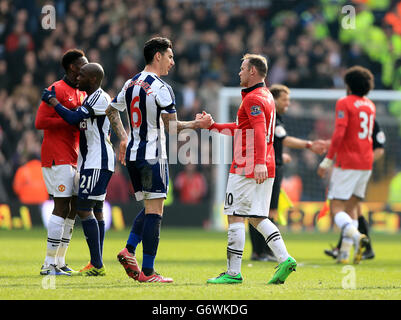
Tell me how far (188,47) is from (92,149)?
13.6 metres

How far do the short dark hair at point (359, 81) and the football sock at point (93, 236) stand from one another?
13.8 ft

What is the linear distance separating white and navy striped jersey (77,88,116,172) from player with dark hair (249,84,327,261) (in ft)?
9.66

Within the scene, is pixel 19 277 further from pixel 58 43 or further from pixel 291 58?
pixel 291 58

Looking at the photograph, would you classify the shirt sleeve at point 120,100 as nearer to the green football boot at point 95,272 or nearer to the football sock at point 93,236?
the football sock at point 93,236

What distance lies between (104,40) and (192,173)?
4.10 meters

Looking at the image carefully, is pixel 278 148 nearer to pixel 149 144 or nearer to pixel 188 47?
pixel 149 144

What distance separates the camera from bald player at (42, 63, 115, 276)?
302 inches

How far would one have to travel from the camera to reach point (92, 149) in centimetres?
775

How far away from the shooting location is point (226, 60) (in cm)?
2141

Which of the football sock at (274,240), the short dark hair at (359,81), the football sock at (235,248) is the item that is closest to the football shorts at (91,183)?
the football sock at (235,248)

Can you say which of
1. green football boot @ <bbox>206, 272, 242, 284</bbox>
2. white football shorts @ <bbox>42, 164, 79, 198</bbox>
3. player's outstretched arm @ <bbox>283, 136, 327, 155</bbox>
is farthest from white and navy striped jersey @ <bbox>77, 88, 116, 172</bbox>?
player's outstretched arm @ <bbox>283, 136, 327, 155</bbox>

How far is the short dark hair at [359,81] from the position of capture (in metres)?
10.3

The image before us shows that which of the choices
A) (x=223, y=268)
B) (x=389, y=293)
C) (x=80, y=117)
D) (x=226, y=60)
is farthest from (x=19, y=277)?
(x=226, y=60)

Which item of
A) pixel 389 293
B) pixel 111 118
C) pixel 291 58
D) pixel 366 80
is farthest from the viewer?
pixel 291 58
